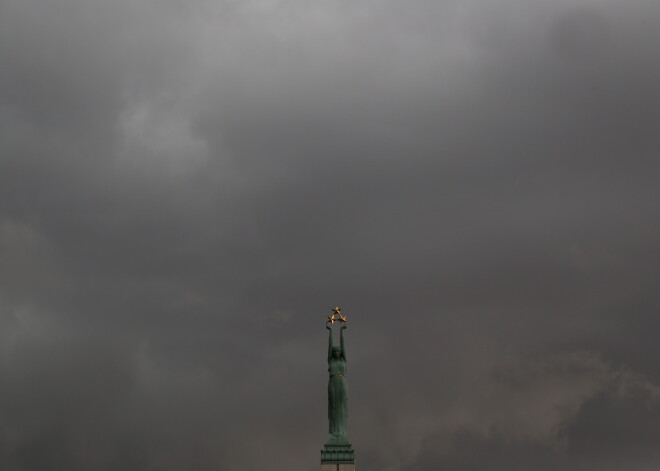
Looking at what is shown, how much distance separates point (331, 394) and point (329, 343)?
308cm

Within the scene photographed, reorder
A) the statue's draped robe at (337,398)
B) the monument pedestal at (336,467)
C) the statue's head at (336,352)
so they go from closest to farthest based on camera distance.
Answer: the monument pedestal at (336,467)
the statue's draped robe at (337,398)
the statue's head at (336,352)

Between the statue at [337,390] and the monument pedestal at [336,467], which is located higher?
the statue at [337,390]

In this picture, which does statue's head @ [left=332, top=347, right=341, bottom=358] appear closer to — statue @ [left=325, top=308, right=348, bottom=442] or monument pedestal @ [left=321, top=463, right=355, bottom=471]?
statue @ [left=325, top=308, right=348, bottom=442]

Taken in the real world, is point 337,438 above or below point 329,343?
below

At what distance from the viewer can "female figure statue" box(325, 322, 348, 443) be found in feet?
223

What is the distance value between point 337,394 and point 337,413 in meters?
1.11

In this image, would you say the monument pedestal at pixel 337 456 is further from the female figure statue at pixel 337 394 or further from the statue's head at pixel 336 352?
the statue's head at pixel 336 352

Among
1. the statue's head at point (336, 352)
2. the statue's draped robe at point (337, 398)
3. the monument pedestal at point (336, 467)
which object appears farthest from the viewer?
the statue's head at point (336, 352)

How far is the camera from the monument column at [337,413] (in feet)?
218

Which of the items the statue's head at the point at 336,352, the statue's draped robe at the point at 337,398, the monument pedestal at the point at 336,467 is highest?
the statue's head at the point at 336,352

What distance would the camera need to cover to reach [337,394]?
68.9 m

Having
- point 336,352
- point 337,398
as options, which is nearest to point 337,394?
point 337,398

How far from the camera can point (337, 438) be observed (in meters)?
67.6

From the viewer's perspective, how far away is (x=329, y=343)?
70.4m
